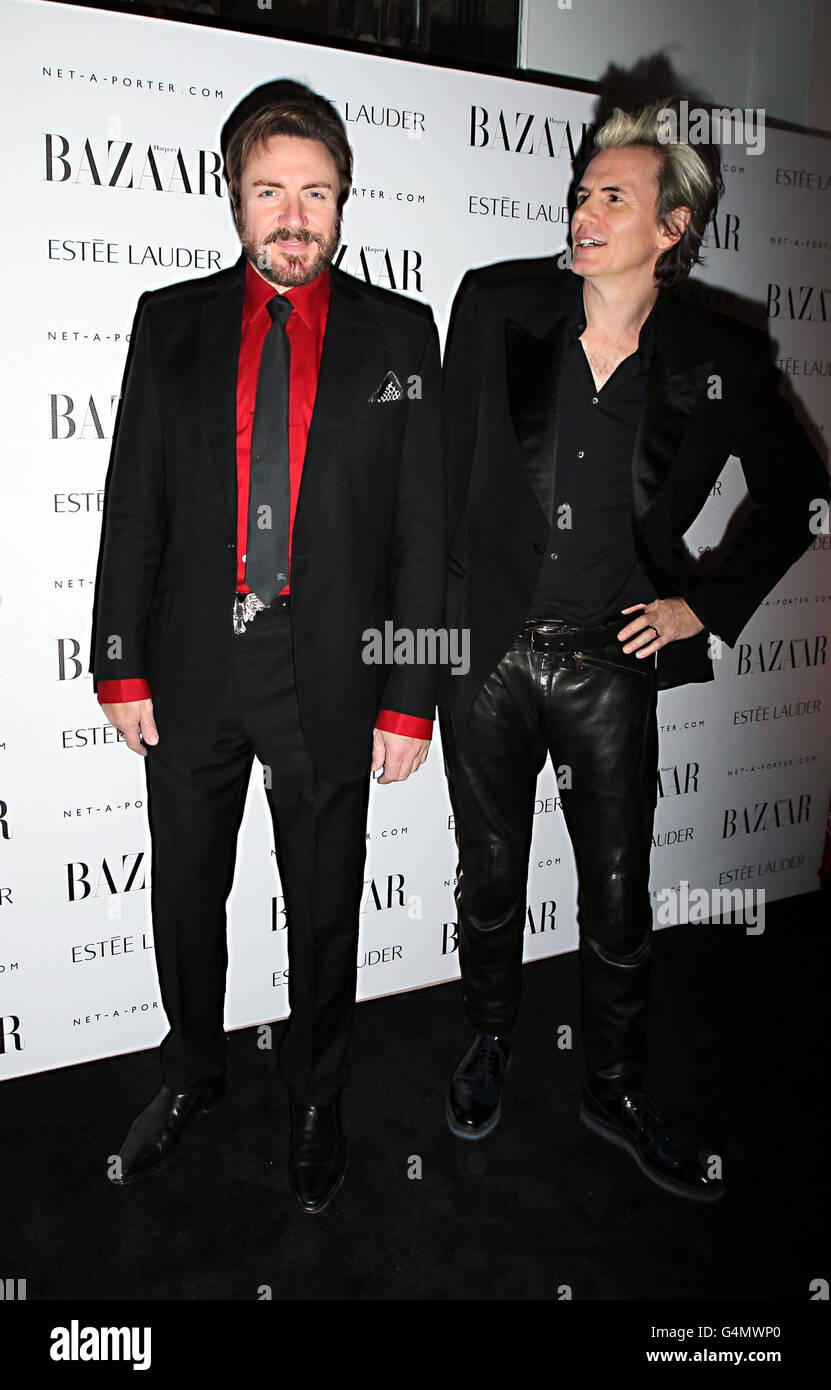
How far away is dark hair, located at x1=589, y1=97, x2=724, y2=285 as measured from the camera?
2.03 meters

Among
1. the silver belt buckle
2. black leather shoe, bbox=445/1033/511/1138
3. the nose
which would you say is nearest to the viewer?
the nose

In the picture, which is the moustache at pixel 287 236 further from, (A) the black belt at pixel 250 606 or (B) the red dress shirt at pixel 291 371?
(A) the black belt at pixel 250 606

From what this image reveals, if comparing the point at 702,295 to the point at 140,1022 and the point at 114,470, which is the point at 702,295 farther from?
the point at 140,1022

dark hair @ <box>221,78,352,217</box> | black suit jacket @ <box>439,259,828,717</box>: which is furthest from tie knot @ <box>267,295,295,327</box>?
black suit jacket @ <box>439,259,828,717</box>

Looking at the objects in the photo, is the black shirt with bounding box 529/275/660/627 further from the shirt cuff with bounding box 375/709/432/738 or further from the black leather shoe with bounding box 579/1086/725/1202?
the black leather shoe with bounding box 579/1086/725/1202

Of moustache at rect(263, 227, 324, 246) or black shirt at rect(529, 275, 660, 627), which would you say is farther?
black shirt at rect(529, 275, 660, 627)

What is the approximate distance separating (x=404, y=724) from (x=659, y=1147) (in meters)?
1.18

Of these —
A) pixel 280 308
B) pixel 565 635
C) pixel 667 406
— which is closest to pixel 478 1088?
pixel 565 635

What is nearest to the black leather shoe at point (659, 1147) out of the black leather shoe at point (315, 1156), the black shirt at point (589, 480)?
the black leather shoe at point (315, 1156)

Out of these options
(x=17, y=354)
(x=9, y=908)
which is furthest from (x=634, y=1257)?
(x=17, y=354)

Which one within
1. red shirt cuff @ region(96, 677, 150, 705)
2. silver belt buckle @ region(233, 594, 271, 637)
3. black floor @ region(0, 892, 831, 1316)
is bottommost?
black floor @ region(0, 892, 831, 1316)

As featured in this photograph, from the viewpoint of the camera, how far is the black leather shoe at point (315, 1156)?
7.30 ft

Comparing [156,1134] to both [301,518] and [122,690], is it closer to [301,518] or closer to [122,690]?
[122,690]

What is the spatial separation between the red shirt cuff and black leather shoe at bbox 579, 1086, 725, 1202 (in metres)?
1.49
